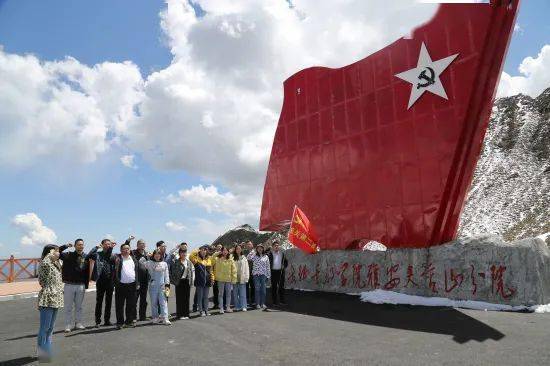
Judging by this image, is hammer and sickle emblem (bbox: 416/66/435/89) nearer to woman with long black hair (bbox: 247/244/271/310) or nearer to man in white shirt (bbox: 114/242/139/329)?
woman with long black hair (bbox: 247/244/271/310)

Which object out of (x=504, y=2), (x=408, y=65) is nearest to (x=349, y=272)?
(x=408, y=65)

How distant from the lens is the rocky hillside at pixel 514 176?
32.6 m

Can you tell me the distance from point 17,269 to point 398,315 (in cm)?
2343

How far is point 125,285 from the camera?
30.9ft

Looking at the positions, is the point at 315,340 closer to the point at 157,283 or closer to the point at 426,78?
the point at 157,283

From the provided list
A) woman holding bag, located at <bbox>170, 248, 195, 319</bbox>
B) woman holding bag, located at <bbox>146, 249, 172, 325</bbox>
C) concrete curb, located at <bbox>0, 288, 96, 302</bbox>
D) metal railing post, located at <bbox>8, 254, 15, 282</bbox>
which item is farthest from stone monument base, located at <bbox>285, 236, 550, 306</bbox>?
metal railing post, located at <bbox>8, 254, 15, 282</bbox>

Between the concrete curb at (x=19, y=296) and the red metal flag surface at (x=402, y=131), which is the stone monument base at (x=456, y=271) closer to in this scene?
the red metal flag surface at (x=402, y=131)

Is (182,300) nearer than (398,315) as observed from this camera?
No

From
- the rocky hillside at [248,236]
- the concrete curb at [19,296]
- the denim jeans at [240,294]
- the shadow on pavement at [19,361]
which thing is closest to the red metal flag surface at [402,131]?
the denim jeans at [240,294]

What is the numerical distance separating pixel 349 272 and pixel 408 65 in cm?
672

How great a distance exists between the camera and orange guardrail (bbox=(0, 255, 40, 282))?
2436 centimetres

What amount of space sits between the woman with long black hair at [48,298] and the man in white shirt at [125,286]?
227 cm

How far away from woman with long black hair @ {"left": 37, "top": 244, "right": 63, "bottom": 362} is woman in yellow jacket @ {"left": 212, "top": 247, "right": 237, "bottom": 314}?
4858 mm

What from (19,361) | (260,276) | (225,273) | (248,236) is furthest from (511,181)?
(19,361)
